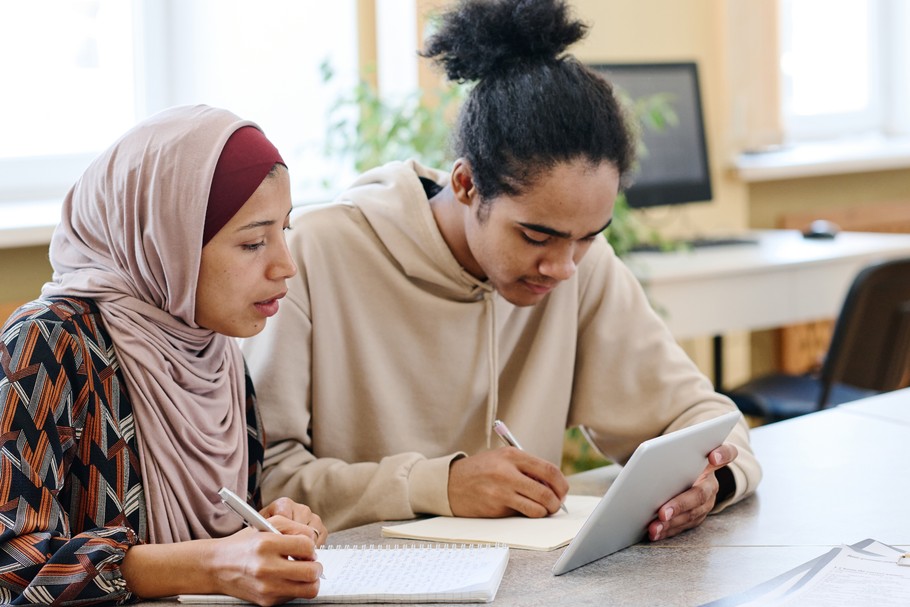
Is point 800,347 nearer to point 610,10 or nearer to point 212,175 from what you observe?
point 610,10

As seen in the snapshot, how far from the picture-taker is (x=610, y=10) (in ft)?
12.8

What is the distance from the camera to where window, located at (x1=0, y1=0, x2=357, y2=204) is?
2.97 meters

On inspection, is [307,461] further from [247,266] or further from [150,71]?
[150,71]

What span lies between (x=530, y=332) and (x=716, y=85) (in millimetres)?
2654

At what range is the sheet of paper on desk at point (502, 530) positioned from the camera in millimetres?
1369

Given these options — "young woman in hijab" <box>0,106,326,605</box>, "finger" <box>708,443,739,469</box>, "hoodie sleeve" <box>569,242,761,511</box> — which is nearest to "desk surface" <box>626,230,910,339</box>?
"hoodie sleeve" <box>569,242,761,511</box>

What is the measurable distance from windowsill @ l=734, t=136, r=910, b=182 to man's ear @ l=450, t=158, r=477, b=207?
2780mm

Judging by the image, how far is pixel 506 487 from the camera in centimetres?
145

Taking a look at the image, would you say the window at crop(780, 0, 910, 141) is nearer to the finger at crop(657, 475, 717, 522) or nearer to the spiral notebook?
the finger at crop(657, 475, 717, 522)

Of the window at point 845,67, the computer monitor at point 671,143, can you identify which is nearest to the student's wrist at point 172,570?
the computer monitor at point 671,143

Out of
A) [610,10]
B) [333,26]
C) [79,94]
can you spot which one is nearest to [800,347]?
[610,10]

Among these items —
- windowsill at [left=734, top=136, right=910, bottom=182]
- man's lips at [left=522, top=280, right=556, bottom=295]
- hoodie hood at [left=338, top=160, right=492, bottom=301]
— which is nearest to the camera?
man's lips at [left=522, top=280, right=556, bottom=295]

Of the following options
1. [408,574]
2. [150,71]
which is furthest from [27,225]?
[408,574]

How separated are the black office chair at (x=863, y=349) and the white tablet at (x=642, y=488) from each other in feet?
5.48
